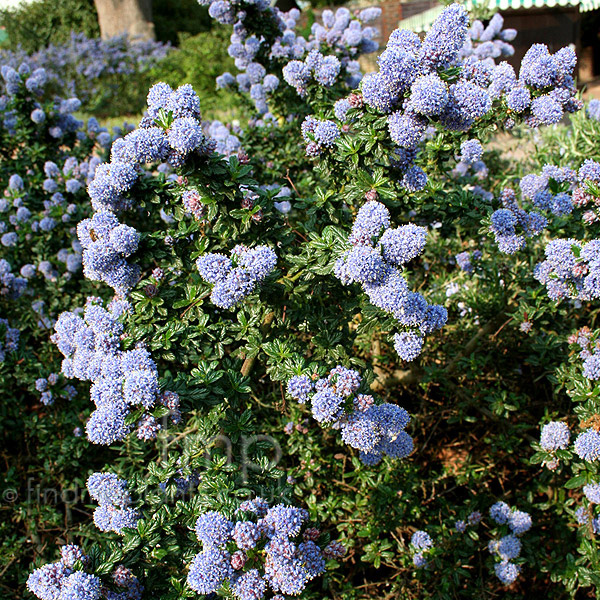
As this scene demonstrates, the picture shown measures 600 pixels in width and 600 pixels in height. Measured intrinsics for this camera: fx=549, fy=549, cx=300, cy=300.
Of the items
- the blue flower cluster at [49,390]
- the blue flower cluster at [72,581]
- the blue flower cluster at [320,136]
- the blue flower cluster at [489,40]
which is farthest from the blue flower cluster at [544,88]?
the blue flower cluster at [49,390]

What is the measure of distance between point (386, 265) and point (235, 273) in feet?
1.63

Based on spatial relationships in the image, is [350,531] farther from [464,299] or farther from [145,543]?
[464,299]

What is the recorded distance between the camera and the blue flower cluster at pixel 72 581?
1560 mm

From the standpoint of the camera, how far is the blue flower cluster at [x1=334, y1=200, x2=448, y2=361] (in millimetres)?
1658

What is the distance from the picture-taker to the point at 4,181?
12.5 feet

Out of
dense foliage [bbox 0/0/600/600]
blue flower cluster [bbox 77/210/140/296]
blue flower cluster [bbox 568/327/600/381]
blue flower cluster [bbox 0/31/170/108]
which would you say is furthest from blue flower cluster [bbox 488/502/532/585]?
blue flower cluster [bbox 0/31/170/108]

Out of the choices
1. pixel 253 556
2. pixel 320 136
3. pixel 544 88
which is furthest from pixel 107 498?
pixel 544 88

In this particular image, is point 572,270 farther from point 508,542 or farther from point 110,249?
point 110,249

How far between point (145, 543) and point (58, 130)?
9.60 ft

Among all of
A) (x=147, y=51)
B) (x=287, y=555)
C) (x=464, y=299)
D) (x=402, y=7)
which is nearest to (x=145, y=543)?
(x=287, y=555)

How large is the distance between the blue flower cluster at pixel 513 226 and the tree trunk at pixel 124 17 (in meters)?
15.9

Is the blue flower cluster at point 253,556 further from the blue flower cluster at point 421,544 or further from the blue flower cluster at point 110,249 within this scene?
the blue flower cluster at point 421,544

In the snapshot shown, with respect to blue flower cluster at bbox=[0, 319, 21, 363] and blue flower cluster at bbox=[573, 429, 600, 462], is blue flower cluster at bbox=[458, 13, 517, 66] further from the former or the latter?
blue flower cluster at bbox=[0, 319, 21, 363]

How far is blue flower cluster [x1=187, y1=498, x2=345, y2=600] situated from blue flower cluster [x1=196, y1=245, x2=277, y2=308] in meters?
0.66
